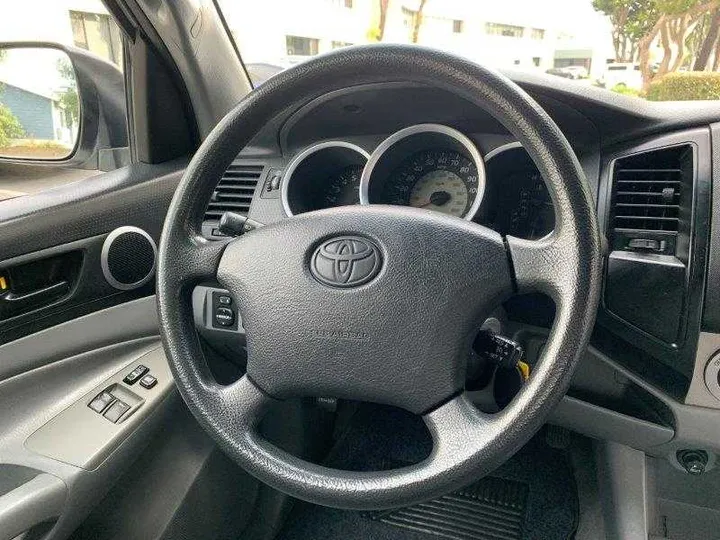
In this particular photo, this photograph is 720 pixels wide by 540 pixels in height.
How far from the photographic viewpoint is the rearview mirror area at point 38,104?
1.68 meters

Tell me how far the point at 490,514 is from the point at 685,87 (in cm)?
110

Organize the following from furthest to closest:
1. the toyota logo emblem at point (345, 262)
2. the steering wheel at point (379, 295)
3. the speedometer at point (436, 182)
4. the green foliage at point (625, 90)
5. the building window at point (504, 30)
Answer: the building window at point (504, 30) → the speedometer at point (436, 182) → the green foliage at point (625, 90) → the toyota logo emblem at point (345, 262) → the steering wheel at point (379, 295)

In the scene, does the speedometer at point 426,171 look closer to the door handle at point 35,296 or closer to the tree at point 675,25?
the tree at point 675,25

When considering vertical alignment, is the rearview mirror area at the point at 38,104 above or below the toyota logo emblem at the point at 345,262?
above

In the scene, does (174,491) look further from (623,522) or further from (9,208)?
(623,522)

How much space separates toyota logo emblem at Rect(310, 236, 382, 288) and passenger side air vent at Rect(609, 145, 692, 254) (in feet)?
1.56

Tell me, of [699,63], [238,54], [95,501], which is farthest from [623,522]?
[238,54]

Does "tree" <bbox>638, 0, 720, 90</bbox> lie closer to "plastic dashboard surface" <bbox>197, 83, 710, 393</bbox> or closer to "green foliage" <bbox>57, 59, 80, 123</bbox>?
"plastic dashboard surface" <bbox>197, 83, 710, 393</bbox>

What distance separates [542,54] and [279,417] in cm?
112

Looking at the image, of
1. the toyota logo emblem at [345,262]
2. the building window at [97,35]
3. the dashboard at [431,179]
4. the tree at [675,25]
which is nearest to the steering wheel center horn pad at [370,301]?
the toyota logo emblem at [345,262]

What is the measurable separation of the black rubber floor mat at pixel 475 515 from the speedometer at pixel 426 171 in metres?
0.81

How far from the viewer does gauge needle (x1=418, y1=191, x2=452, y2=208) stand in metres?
1.34

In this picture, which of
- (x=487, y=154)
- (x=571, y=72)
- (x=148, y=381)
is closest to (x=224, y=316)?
(x=148, y=381)

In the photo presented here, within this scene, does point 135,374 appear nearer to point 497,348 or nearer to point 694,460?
point 497,348
